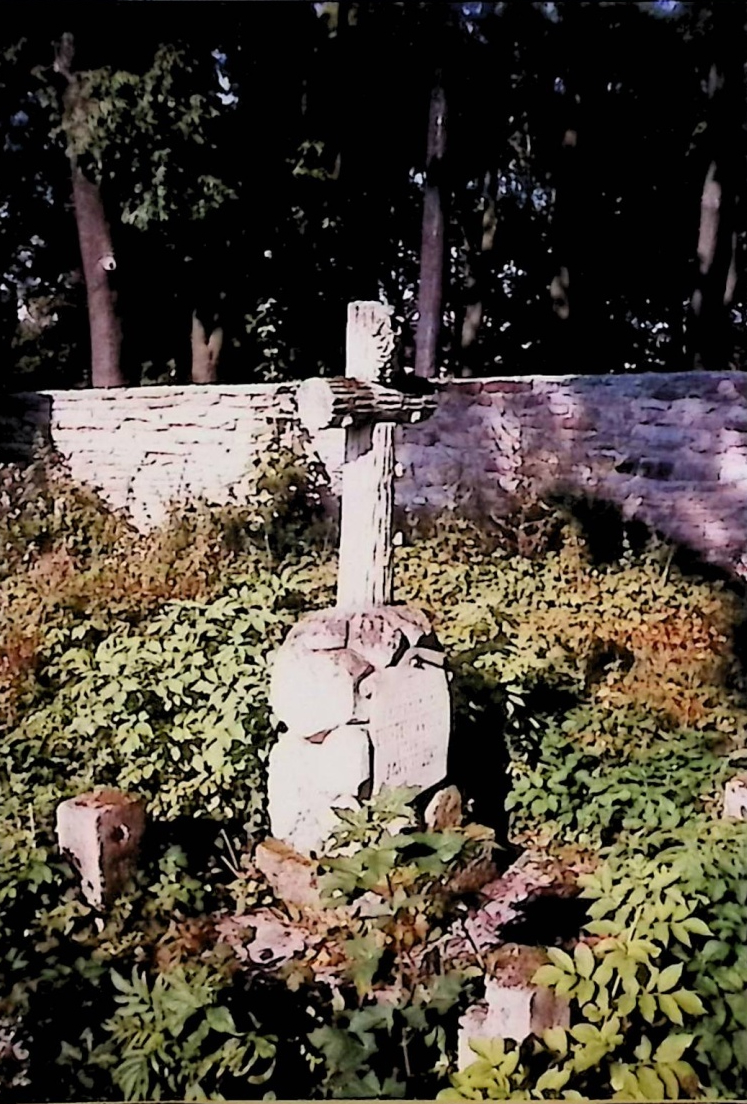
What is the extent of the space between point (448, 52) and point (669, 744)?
109 cm

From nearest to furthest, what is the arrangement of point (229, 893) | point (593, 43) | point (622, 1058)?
point (622, 1058), point (593, 43), point (229, 893)

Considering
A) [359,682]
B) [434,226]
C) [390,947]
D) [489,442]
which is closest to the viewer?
[390,947]

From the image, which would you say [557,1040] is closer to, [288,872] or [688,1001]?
[688,1001]

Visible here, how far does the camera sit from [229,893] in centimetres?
171

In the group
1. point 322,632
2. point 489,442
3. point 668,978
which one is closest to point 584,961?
point 668,978

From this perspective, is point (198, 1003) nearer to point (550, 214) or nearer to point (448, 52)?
point (550, 214)

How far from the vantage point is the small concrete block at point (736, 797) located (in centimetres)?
165

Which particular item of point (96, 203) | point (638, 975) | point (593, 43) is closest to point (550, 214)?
point (593, 43)

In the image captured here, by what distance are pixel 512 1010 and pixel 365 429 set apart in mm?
836

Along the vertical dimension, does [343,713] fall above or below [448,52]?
below

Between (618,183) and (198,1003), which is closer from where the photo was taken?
(198,1003)

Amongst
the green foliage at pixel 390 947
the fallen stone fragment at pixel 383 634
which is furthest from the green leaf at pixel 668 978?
the fallen stone fragment at pixel 383 634

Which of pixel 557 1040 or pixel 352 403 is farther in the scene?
pixel 352 403

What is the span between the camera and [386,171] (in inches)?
64.8
